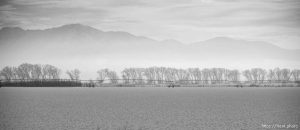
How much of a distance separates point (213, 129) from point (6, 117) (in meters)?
24.7

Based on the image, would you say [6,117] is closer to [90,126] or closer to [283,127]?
[90,126]

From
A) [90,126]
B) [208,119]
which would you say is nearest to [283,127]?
[208,119]

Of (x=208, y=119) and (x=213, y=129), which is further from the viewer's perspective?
(x=208, y=119)

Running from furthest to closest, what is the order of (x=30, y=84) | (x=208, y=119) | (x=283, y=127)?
(x=30, y=84) < (x=208, y=119) < (x=283, y=127)

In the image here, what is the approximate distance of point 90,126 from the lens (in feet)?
127

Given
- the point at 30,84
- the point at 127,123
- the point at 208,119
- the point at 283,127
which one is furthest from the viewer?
the point at 30,84

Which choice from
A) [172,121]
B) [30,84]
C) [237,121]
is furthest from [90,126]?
[30,84]

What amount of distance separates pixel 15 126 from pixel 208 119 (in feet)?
69.2

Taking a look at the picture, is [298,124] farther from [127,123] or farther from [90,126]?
[90,126]

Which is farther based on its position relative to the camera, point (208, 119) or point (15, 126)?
point (208, 119)

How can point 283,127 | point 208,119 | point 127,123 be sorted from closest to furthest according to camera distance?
point 283,127, point 127,123, point 208,119

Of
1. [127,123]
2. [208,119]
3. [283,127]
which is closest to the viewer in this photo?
[283,127]

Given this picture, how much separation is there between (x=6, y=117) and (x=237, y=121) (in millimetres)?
Result: 26916

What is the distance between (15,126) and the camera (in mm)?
38312
